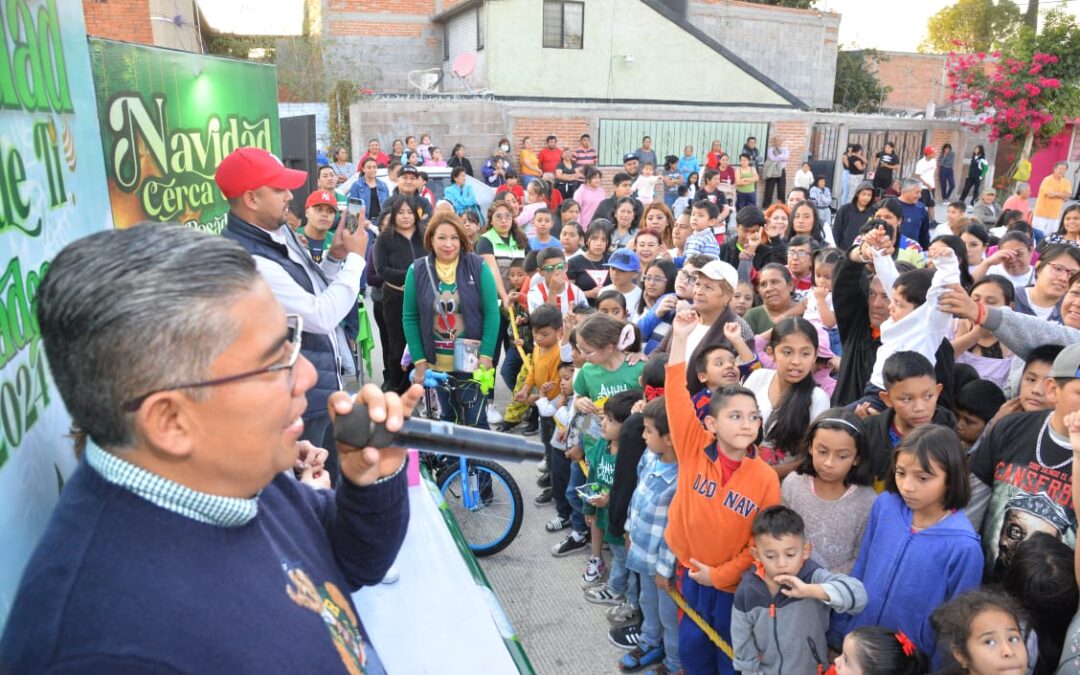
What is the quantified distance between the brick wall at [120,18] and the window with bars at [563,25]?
33.6 ft

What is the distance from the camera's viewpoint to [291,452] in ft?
3.88

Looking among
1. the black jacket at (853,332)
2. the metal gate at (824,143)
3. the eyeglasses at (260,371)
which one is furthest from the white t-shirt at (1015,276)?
the metal gate at (824,143)

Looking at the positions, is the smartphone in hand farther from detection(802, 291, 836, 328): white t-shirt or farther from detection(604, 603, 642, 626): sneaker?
detection(802, 291, 836, 328): white t-shirt

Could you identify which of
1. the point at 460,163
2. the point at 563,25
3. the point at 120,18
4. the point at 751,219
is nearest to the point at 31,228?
the point at 751,219

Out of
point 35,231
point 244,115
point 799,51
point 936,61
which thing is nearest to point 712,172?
point 244,115

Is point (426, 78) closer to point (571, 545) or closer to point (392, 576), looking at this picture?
point (571, 545)

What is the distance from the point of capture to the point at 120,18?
10.8 meters

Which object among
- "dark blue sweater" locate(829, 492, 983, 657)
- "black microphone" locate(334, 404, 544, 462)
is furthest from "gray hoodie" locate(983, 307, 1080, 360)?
"black microphone" locate(334, 404, 544, 462)

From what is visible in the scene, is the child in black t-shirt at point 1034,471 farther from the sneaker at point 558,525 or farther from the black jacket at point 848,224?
the black jacket at point 848,224

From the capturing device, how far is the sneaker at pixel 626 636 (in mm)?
3725

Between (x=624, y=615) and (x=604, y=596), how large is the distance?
0.21 m

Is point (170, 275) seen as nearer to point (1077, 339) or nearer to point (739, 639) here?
point (739, 639)

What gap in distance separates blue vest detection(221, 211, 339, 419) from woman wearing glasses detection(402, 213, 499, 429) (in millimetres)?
1563

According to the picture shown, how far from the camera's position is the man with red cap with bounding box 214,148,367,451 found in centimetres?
294
